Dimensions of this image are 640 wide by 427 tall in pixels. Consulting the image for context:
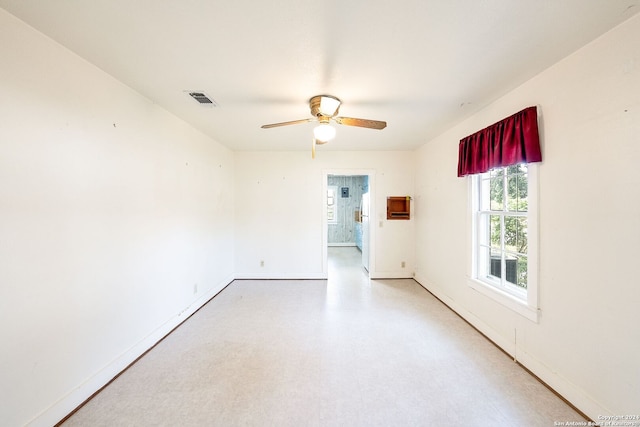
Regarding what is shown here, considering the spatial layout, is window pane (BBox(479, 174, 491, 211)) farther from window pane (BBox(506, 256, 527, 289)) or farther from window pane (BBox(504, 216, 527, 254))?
window pane (BBox(506, 256, 527, 289))

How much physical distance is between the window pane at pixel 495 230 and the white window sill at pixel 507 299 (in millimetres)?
452

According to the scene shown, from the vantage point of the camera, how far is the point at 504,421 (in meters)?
1.64

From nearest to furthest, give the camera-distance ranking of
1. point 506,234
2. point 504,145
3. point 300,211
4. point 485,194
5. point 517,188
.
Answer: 1. point 504,145
2. point 517,188
3. point 506,234
4. point 485,194
5. point 300,211

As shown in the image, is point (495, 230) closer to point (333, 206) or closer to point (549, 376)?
point (549, 376)

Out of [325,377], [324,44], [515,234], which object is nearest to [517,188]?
[515,234]

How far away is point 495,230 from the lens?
276cm

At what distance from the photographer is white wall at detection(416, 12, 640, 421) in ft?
4.75

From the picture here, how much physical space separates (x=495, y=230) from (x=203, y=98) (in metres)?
3.32

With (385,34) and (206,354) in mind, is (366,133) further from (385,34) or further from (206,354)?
(206,354)

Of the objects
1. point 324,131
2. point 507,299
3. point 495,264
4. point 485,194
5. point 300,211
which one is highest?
point 324,131

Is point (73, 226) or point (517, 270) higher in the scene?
point (73, 226)

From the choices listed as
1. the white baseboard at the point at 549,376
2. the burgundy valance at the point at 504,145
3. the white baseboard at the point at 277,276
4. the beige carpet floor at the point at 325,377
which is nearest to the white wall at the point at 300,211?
the white baseboard at the point at 277,276

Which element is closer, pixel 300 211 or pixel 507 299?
pixel 507 299

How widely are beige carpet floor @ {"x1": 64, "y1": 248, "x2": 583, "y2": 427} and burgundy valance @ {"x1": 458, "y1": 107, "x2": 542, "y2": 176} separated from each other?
1794 mm
